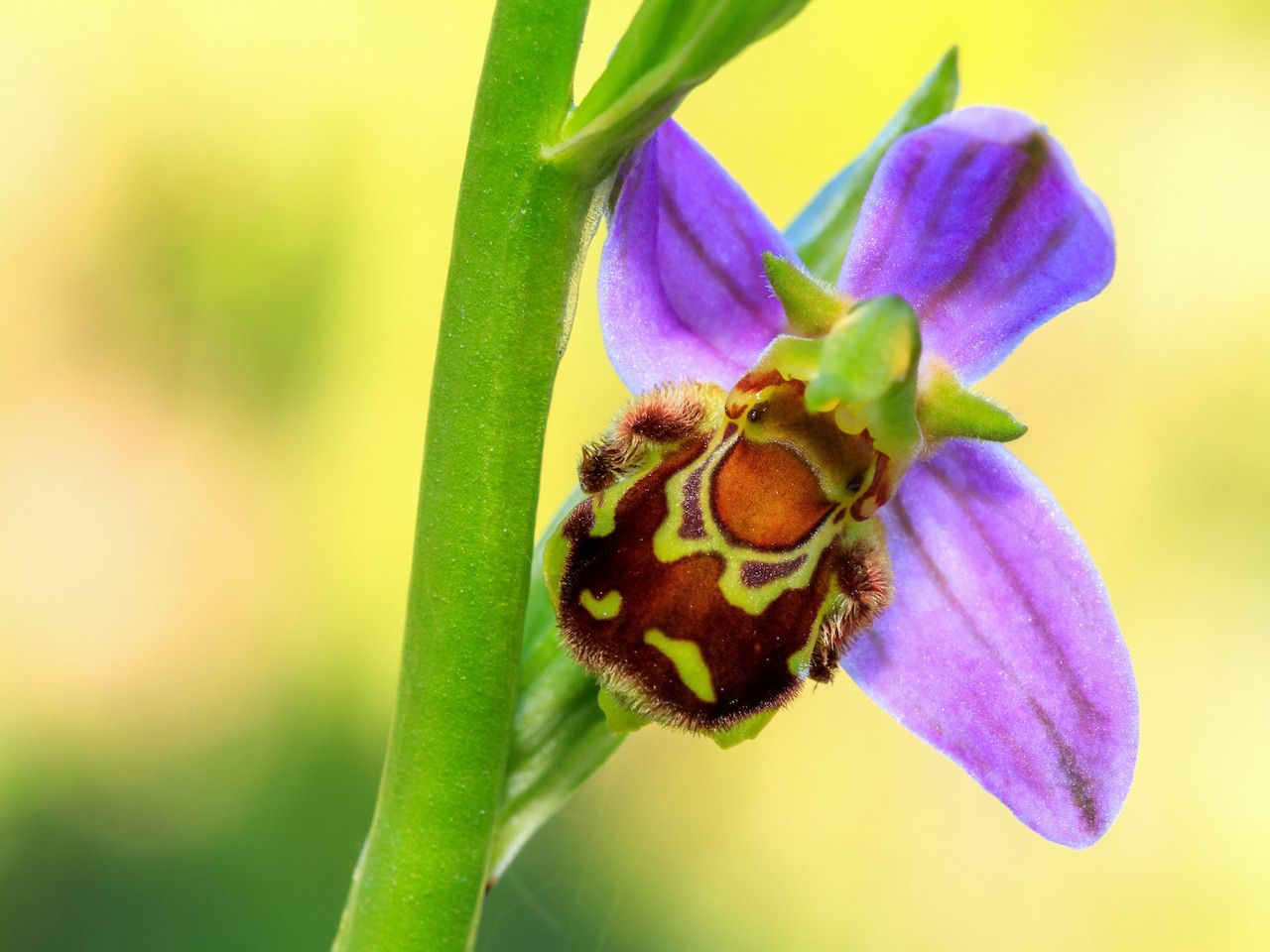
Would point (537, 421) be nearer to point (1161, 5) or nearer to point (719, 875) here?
point (719, 875)

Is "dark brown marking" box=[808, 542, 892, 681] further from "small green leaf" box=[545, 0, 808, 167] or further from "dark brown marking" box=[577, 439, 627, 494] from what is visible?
"small green leaf" box=[545, 0, 808, 167]

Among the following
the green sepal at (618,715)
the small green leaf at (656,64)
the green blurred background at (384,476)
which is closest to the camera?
the small green leaf at (656,64)

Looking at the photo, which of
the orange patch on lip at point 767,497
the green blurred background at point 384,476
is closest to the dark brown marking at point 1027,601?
the orange patch on lip at point 767,497

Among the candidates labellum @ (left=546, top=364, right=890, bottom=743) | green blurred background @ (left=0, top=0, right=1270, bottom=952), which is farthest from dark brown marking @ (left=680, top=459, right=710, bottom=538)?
green blurred background @ (left=0, top=0, right=1270, bottom=952)

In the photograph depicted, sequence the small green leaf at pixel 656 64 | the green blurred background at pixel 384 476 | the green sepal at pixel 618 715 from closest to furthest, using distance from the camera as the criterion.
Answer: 1. the small green leaf at pixel 656 64
2. the green sepal at pixel 618 715
3. the green blurred background at pixel 384 476

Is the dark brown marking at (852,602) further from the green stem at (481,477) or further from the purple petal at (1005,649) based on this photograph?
the green stem at (481,477)

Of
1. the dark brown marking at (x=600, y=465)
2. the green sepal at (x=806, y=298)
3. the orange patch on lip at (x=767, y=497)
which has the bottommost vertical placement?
the orange patch on lip at (x=767, y=497)

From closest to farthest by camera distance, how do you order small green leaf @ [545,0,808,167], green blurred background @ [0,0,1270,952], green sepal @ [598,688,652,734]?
small green leaf @ [545,0,808,167], green sepal @ [598,688,652,734], green blurred background @ [0,0,1270,952]
